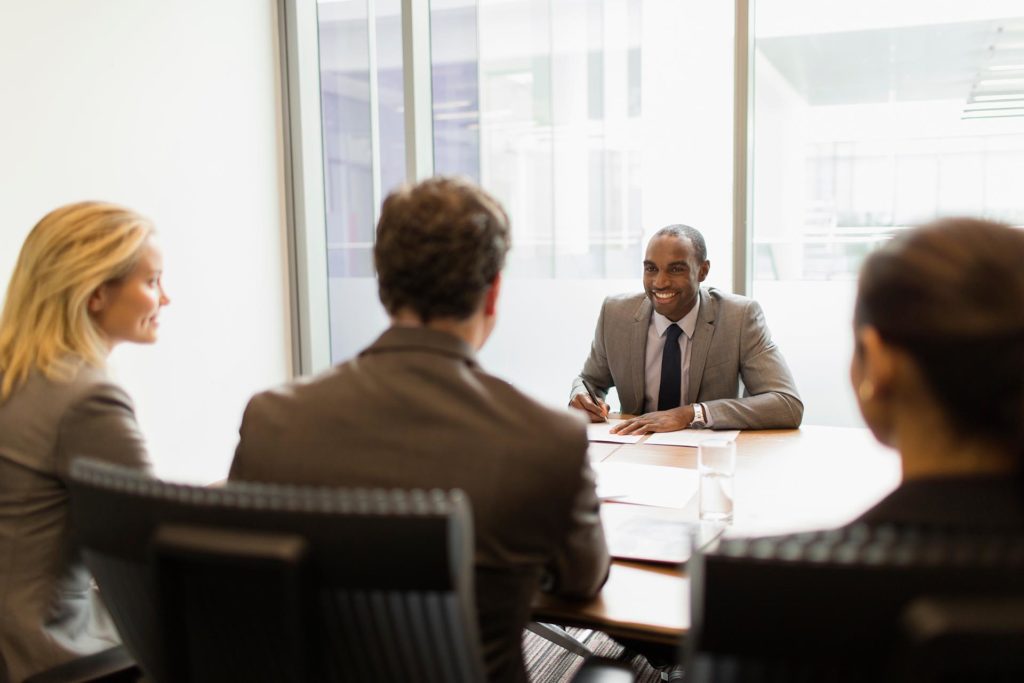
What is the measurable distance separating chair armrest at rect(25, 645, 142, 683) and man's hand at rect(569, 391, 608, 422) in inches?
71.3

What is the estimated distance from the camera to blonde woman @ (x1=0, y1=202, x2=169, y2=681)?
5.24 ft

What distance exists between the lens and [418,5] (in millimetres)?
4633

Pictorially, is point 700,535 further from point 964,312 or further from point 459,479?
point 964,312

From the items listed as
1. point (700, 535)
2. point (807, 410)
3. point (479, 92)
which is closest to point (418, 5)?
point (479, 92)

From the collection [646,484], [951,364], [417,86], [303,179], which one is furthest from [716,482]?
[303,179]

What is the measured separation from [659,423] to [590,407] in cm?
30

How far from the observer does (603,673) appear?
1.30 m

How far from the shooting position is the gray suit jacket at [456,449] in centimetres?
125

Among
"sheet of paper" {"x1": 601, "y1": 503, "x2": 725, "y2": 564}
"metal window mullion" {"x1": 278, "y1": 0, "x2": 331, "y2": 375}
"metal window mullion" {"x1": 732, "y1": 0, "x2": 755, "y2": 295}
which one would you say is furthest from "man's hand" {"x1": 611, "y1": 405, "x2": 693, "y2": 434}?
"metal window mullion" {"x1": 278, "y1": 0, "x2": 331, "y2": 375}

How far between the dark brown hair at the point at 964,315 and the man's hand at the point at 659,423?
182cm

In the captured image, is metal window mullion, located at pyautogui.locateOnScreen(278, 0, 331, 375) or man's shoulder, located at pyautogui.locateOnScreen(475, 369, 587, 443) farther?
metal window mullion, located at pyautogui.locateOnScreen(278, 0, 331, 375)

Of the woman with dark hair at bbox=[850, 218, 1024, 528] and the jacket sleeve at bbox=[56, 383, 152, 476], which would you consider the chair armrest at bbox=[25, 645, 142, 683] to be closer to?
the jacket sleeve at bbox=[56, 383, 152, 476]

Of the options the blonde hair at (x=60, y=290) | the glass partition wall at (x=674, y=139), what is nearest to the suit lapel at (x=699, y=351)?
the glass partition wall at (x=674, y=139)

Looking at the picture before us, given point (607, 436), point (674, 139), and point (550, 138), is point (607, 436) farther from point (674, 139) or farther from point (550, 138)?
point (550, 138)
